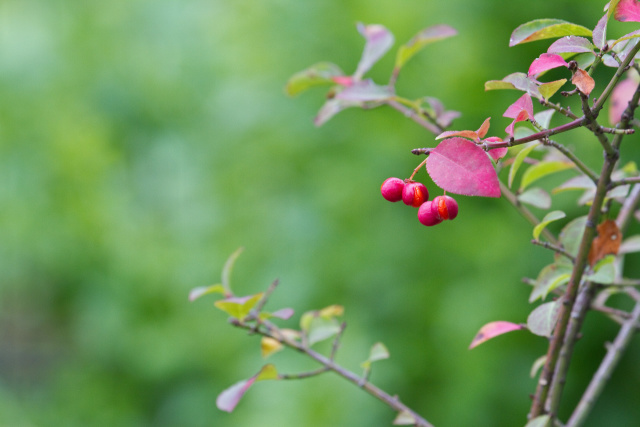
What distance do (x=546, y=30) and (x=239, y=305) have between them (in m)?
0.29

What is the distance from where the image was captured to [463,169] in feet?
1.06

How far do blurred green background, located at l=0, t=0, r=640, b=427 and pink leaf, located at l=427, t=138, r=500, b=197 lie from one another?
33.5 inches

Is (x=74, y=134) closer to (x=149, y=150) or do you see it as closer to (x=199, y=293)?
(x=149, y=150)

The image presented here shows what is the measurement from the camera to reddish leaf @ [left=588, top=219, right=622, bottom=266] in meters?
0.47

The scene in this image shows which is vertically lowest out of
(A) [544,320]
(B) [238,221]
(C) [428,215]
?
(B) [238,221]

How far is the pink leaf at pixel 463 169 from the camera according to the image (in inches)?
12.6

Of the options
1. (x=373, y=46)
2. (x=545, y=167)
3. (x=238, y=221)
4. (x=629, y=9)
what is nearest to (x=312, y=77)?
(x=373, y=46)

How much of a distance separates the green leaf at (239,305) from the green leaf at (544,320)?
196mm

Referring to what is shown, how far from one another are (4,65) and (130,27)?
40cm

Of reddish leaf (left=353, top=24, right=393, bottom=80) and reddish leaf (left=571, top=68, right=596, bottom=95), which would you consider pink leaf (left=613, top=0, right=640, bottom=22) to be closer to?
reddish leaf (left=571, top=68, right=596, bottom=95)

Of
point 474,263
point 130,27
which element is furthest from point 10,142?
point 474,263

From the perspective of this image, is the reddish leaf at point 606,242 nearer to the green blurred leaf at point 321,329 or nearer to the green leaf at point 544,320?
the green leaf at point 544,320

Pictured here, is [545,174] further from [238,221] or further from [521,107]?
[238,221]

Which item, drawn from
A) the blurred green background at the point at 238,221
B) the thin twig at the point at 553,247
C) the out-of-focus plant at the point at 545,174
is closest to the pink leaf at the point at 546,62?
the out-of-focus plant at the point at 545,174
